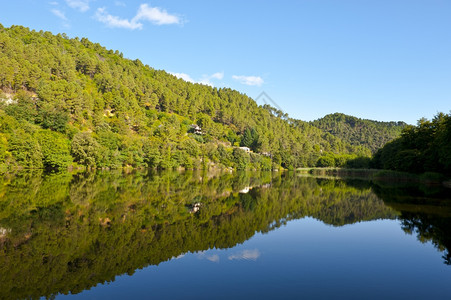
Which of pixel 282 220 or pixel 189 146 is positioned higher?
pixel 189 146

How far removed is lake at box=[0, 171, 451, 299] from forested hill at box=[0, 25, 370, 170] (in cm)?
5342

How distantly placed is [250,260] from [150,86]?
16681 centimetres

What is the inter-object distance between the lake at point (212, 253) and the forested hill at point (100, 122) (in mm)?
53418

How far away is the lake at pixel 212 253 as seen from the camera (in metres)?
9.37

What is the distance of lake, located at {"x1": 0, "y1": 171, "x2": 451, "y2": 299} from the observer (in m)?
9.37

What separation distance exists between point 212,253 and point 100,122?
9664cm

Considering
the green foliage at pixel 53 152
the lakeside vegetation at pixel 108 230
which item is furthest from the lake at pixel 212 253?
the green foliage at pixel 53 152

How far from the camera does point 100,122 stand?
324 ft

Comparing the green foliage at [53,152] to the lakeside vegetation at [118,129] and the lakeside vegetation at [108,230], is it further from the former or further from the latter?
the lakeside vegetation at [108,230]

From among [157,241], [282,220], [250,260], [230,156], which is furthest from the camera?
[230,156]

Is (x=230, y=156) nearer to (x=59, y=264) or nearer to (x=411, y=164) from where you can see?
(x=411, y=164)

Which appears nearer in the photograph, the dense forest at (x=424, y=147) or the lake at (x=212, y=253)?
the lake at (x=212, y=253)

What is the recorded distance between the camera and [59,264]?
35.1 ft

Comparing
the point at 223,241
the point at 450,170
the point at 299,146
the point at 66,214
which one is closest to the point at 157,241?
the point at 223,241
